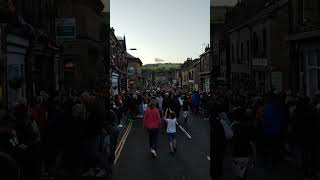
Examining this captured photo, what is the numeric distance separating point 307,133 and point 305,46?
14.5 meters

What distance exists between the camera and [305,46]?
2800 centimetres

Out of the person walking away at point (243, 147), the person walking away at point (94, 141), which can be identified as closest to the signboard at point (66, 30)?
the person walking away at point (94, 141)

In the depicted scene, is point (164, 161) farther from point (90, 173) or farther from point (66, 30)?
point (66, 30)

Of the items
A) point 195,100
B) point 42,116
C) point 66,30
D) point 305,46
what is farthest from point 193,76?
point 42,116

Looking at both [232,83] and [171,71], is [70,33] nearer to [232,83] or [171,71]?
[232,83]

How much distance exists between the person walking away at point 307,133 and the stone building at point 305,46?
37.1ft

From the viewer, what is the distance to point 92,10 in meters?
50.3

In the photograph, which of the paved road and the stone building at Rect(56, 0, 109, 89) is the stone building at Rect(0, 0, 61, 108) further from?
the stone building at Rect(56, 0, 109, 89)

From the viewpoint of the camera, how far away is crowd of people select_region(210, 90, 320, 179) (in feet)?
39.2

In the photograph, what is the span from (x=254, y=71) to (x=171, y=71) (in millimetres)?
152241

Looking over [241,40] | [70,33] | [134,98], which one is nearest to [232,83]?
[241,40]

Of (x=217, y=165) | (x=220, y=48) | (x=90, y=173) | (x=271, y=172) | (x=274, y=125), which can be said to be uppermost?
(x=220, y=48)

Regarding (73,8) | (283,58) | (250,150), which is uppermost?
(73,8)

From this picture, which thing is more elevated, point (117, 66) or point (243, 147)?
point (117, 66)
